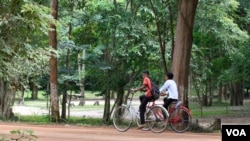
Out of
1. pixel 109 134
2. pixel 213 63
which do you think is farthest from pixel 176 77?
pixel 213 63

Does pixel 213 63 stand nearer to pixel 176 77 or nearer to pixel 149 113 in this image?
pixel 176 77

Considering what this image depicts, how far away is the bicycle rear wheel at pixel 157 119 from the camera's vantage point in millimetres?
12453

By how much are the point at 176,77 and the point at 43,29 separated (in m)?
9.35

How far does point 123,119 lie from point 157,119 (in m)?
1.11

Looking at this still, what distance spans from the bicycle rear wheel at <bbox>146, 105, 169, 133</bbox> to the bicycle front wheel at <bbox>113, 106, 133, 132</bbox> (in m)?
0.57

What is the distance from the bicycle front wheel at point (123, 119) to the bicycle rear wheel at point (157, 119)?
1.87 feet

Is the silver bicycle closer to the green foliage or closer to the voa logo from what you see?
the green foliage

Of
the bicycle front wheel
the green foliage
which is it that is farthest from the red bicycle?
the green foliage

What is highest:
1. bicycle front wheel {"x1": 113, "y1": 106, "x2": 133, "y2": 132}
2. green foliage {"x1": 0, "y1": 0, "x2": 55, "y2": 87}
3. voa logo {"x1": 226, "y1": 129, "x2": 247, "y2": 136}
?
green foliage {"x1": 0, "y1": 0, "x2": 55, "y2": 87}

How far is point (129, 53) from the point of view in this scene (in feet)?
64.1

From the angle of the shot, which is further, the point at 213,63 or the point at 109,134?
the point at 213,63

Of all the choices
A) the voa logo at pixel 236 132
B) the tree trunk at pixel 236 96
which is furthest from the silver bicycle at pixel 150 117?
the tree trunk at pixel 236 96

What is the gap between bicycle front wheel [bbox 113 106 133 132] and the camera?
41.9 ft

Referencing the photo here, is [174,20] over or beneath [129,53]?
over
